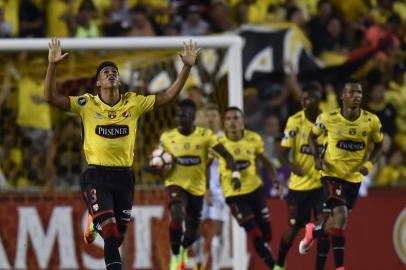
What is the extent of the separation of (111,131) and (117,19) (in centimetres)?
696

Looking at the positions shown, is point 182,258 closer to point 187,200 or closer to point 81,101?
point 187,200

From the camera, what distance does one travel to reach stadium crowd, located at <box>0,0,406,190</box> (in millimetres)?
16391

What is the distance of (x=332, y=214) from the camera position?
12953mm

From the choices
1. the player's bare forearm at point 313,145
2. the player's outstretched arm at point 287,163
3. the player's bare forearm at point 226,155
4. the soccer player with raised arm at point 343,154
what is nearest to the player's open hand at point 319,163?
the soccer player with raised arm at point 343,154

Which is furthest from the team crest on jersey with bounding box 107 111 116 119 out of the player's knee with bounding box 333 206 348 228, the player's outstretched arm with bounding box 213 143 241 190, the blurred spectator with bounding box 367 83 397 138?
the blurred spectator with bounding box 367 83 397 138

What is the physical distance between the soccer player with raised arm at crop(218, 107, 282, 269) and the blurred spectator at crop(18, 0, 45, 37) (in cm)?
423

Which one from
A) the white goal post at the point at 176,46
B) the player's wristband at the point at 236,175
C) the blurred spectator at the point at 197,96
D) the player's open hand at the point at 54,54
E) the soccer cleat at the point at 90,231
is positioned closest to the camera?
the player's open hand at the point at 54,54

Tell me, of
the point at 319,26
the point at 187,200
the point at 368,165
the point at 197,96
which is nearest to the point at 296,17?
the point at 319,26

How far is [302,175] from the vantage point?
14.1m

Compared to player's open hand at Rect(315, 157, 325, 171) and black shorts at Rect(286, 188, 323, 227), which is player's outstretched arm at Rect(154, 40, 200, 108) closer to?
player's open hand at Rect(315, 157, 325, 171)

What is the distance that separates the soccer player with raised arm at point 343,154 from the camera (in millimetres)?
12797

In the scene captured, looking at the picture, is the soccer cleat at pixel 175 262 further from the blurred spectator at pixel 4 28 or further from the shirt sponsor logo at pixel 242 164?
the blurred spectator at pixel 4 28

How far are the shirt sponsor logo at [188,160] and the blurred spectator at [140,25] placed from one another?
3.57m

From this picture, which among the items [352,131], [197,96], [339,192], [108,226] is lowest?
[108,226]
